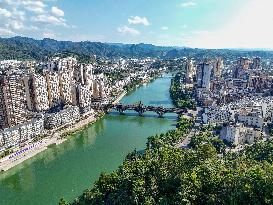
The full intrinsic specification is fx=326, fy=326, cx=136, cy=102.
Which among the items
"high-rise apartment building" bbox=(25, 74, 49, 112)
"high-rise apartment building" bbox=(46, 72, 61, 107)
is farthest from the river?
"high-rise apartment building" bbox=(25, 74, 49, 112)

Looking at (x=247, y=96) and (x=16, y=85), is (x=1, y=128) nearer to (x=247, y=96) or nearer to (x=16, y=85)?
(x=16, y=85)

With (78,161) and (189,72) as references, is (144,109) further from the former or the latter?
(189,72)

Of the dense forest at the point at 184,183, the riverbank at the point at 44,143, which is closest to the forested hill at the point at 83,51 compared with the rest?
the riverbank at the point at 44,143

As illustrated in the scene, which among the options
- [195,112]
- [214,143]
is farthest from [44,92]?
[214,143]

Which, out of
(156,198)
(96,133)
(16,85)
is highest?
(16,85)

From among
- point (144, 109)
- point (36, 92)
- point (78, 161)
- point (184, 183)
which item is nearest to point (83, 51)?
point (144, 109)

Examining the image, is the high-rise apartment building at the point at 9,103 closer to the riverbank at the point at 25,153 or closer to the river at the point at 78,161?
the riverbank at the point at 25,153
